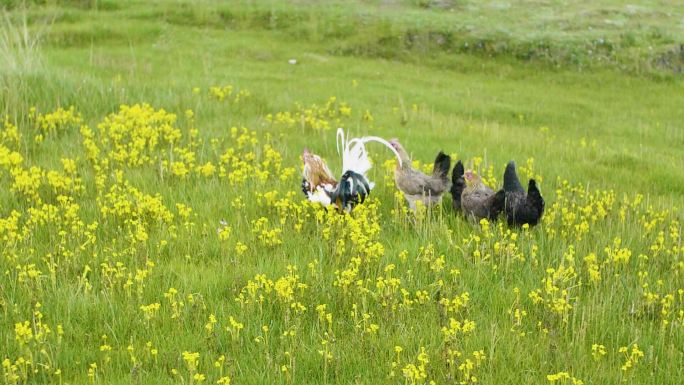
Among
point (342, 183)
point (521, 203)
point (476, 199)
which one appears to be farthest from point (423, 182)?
point (521, 203)

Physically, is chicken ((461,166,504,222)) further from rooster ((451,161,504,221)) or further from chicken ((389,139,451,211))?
chicken ((389,139,451,211))

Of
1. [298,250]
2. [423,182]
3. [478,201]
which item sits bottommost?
[298,250]

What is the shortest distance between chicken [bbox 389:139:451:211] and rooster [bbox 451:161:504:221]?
235mm

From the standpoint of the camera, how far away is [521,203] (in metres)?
7.52

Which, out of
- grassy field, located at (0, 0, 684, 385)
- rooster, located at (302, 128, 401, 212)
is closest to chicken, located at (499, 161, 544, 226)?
grassy field, located at (0, 0, 684, 385)

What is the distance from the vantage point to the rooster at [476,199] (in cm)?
767

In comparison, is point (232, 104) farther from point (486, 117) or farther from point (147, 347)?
point (147, 347)

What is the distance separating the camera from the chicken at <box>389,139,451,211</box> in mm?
7988

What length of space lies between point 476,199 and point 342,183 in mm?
1494

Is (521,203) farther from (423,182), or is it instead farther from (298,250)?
(298,250)

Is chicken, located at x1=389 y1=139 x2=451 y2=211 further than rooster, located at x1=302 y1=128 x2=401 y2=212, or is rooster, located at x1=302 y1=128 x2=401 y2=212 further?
chicken, located at x1=389 y1=139 x2=451 y2=211

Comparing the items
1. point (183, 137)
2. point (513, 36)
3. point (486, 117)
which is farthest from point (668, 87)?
point (183, 137)

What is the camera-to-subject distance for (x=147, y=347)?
524 centimetres

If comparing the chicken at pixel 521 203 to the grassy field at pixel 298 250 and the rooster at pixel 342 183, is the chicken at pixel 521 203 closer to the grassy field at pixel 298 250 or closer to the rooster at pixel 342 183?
the grassy field at pixel 298 250
